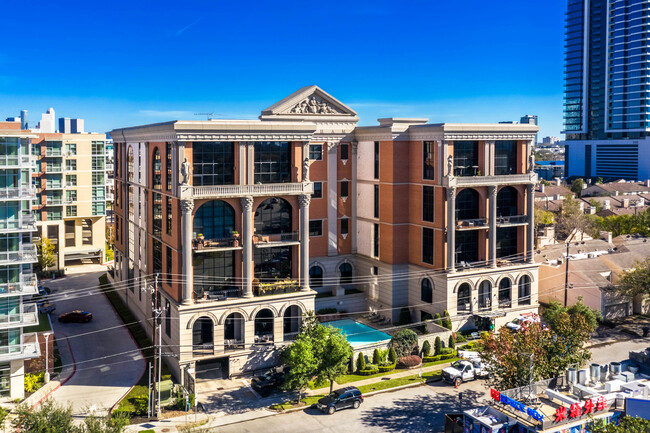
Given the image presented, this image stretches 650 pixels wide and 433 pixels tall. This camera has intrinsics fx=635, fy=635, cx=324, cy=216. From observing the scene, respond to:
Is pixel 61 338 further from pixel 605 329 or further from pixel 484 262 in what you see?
pixel 605 329

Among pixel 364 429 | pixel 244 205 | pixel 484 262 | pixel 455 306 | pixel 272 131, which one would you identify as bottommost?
pixel 364 429

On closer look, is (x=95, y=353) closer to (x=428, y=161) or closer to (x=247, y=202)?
(x=247, y=202)

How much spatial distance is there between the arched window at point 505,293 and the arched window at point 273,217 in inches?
1013

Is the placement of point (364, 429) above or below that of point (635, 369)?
below

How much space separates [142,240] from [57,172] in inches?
1412

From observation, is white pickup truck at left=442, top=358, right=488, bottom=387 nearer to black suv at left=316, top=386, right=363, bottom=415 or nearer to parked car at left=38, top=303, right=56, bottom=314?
black suv at left=316, top=386, right=363, bottom=415

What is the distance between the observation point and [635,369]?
43.1m

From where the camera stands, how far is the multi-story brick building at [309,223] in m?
54.8

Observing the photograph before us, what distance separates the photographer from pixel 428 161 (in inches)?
2677

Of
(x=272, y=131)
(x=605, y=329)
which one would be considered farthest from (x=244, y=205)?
(x=605, y=329)

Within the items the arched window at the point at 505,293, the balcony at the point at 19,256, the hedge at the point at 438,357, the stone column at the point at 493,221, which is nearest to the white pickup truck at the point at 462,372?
the hedge at the point at 438,357

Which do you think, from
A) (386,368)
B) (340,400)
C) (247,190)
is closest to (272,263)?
(247,190)

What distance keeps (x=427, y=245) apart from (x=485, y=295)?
8420mm

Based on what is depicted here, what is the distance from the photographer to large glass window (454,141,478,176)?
67.2 m
